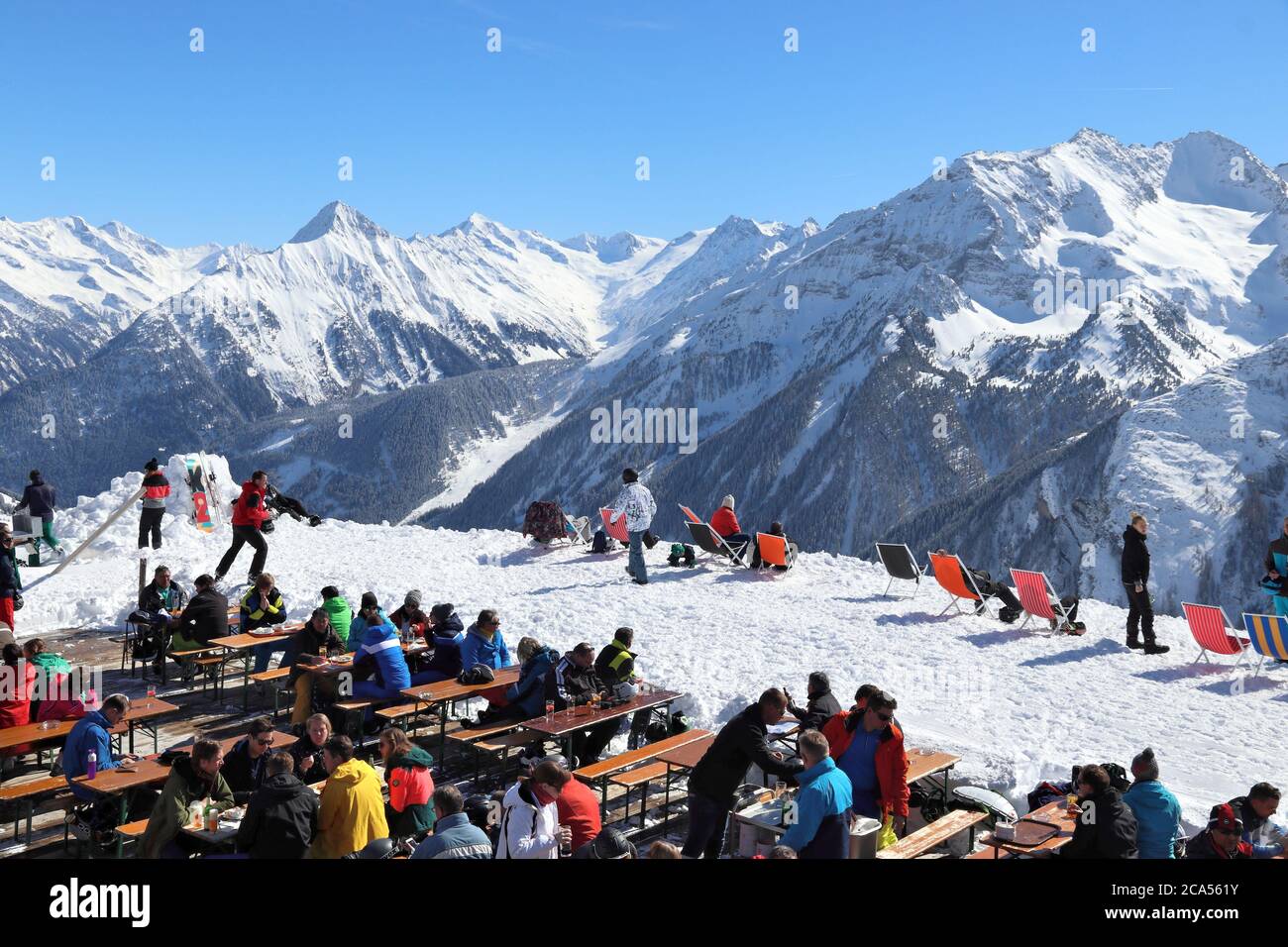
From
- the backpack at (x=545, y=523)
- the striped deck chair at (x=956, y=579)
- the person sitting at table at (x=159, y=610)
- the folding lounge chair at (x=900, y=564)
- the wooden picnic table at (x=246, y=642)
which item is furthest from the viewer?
the backpack at (x=545, y=523)

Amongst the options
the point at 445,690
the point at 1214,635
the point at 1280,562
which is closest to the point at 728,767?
the point at 445,690

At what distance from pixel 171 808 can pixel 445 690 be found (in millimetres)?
4583

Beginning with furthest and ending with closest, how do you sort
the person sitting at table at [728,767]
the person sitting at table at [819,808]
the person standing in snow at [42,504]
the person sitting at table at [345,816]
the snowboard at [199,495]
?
the snowboard at [199,495], the person standing in snow at [42,504], the person sitting at table at [728,767], the person sitting at table at [345,816], the person sitting at table at [819,808]

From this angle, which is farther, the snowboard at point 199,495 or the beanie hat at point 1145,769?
the snowboard at point 199,495

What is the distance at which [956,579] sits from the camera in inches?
835

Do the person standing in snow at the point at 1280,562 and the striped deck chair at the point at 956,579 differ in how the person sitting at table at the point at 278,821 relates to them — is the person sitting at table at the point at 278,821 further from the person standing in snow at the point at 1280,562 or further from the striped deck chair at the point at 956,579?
the person standing in snow at the point at 1280,562

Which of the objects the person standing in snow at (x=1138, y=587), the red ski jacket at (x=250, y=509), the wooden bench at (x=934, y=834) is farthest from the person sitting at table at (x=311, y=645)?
the person standing in snow at (x=1138, y=587)

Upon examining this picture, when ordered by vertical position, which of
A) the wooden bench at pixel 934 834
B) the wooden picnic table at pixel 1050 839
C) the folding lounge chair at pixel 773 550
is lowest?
the wooden bench at pixel 934 834

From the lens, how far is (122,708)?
35.9 feet

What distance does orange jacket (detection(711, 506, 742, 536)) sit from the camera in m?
25.4

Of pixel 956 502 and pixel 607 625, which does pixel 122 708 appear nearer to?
pixel 607 625

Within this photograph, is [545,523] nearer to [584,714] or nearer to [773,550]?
[773,550]

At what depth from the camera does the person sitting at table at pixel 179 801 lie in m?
9.02

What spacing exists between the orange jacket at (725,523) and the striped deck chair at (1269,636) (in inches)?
442
